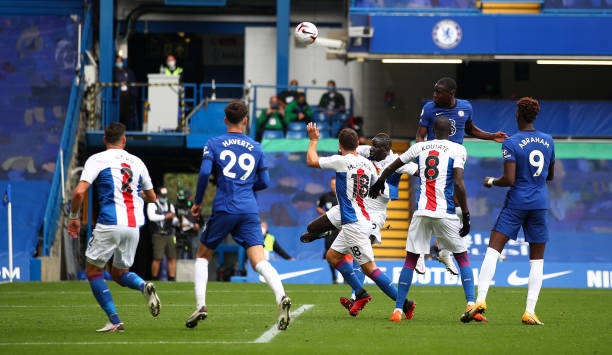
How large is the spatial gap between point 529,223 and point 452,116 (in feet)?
6.53

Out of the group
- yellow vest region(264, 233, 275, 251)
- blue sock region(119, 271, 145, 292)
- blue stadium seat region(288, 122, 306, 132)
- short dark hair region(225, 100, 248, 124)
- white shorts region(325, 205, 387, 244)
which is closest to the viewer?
short dark hair region(225, 100, 248, 124)

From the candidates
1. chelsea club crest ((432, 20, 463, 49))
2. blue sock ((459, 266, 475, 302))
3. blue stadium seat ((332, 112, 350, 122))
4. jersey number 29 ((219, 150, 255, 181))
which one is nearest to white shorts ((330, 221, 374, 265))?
blue sock ((459, 266, 475, 302))

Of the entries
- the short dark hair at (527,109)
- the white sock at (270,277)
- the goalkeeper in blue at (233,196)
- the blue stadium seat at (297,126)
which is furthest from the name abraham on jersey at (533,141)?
the blue stadium seat at (297,126)

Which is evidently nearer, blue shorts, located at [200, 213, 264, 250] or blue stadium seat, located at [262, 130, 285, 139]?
blue shorts, located at [200, 213, 264, 250]

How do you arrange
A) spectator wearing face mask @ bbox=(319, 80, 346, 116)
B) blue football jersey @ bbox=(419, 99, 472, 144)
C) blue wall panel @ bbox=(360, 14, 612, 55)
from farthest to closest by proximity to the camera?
spectator wearing face mask @ bbox=(319, 80, 346, 116), blue wall panel @ bbox=(360, 14, 612, 55), blue football jersey @ bbox=(419, 99, 472, 144)

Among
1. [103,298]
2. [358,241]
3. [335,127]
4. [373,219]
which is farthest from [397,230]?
[103,298]

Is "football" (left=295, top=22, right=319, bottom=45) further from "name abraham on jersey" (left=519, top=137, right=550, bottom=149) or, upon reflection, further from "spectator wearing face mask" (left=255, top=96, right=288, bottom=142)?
"name abraham on jersey" (left=519, top=137, right=550, bottom=149)

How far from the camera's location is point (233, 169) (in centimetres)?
1193

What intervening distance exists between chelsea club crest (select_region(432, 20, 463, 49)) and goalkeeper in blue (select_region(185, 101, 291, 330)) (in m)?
19.1

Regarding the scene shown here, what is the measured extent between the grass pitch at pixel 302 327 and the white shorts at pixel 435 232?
0.82 meters

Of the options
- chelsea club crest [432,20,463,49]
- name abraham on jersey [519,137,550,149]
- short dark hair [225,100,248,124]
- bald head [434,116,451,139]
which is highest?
chelsea club crest [432,20,463,49]

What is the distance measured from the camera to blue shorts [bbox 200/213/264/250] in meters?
11.9

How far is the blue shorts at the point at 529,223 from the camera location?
12727 millimetres

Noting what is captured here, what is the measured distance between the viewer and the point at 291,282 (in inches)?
987
